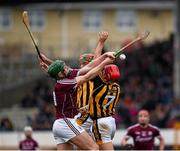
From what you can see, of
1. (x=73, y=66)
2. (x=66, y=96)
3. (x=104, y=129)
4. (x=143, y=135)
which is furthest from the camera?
(x=73, y=66)

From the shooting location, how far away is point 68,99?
596 inches

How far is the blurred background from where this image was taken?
28.1 meters

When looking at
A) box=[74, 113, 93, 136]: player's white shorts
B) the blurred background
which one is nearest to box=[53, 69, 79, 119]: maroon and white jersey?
box=[74, 113, 93, 136]: player's white shorts

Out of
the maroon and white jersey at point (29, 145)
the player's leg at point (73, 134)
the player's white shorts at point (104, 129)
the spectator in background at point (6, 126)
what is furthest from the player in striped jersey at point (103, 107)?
the spectator in background at point (6, 126)

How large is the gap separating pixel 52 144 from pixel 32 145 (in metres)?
3.29

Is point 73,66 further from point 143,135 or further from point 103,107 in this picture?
point 103,107

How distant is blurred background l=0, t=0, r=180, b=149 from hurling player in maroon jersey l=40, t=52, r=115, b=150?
887 cm

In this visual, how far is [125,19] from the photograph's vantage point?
188ft

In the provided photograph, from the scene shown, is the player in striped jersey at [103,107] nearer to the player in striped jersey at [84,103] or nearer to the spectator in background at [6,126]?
the player in striped jersey at [84,103]

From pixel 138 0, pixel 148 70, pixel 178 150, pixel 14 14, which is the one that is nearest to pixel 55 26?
pixel 14 14

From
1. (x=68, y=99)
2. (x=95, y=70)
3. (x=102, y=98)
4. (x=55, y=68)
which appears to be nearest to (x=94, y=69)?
(x=95, y=70)

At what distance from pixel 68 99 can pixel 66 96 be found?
67 millimetres

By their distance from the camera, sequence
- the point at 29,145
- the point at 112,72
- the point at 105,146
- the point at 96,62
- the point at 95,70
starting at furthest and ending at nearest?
the point at 29,145, the point at 105,146, the point at 112,72, the point at 96,62, the point at 95,70

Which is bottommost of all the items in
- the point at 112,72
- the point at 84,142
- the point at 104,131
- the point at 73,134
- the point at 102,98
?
the point at 104,131
